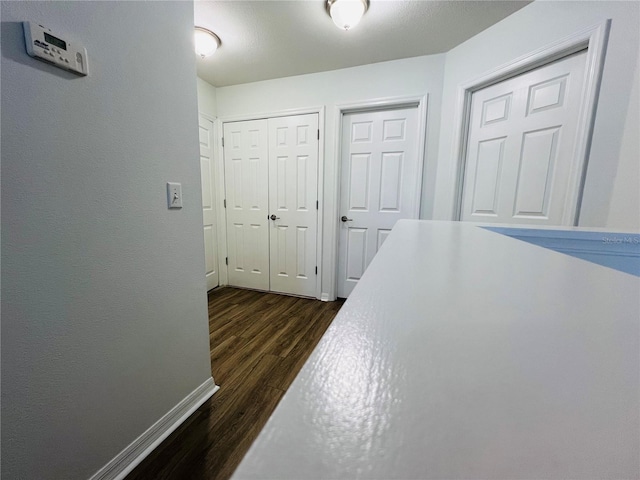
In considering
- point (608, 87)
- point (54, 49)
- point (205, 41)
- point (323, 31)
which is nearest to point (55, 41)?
point (54, 49)

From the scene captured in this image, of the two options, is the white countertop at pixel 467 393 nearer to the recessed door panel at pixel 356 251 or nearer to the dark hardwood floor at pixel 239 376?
the dark hardwood floor at pixel 239 376

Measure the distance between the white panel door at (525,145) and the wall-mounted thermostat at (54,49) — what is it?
7.19 ft

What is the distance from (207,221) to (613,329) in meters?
2.91

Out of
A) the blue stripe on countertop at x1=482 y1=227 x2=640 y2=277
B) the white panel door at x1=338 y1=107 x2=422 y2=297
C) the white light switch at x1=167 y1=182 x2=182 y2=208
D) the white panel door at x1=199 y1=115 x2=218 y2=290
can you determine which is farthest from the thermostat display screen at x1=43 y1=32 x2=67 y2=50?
the white panel door at x1=338 y1=107 x2=422 y2=297

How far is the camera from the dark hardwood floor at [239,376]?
3.35 ft

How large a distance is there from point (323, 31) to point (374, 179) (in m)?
1.18

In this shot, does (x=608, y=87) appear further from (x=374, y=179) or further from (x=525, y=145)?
(x=374, y=179)

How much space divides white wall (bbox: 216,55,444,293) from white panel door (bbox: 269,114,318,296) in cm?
13

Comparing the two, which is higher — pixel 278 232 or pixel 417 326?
pixel 417 326

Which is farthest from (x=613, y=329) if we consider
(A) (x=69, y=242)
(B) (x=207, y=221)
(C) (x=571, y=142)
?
(B) (x=207, y=221)

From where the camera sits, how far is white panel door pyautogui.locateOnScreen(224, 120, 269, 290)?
8.74 feet

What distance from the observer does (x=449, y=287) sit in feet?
1.19

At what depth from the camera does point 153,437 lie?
107 cm

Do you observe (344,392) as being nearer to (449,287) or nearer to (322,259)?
(449,287)
